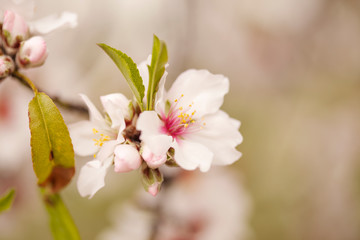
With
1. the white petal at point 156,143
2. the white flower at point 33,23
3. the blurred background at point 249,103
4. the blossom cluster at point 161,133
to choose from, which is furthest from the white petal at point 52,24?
the blurred background at point 249,103

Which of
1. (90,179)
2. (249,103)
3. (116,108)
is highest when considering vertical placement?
(116,108)

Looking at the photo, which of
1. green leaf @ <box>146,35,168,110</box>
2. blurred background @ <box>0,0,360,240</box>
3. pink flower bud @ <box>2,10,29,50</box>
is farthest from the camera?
blurred background @ <box>0,0,360,240</box>

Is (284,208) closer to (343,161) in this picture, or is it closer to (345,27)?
(343,161)

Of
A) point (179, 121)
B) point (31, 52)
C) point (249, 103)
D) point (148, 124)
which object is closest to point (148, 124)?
point (148, 124)

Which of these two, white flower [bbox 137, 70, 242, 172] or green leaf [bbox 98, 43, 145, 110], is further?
white flower [bbox 137, 70, 242, 172]

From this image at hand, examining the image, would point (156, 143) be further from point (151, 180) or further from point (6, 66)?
point (6, 66)

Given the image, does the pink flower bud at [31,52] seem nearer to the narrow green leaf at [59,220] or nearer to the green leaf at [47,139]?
the green leaf at [47,139]

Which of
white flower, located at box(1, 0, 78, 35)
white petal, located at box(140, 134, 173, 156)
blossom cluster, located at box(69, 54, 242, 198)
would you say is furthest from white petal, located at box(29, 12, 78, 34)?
white petal, located at box(140, 134, 173, 156)

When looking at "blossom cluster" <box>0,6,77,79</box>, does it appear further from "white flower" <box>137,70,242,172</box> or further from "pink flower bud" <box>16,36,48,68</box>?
"white flower" <box>137,70,242,172</box>
